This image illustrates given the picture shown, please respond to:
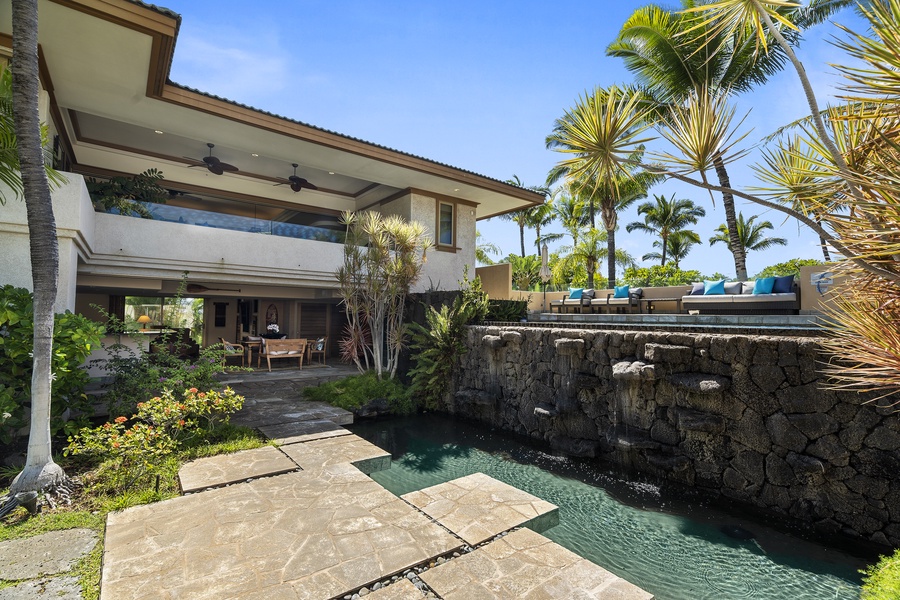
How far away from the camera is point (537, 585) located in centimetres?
319

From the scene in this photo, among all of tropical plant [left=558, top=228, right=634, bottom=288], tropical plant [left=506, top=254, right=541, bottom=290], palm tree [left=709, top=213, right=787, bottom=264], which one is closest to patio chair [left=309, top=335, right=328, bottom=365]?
tropical plant [left=506, top=254, right=541, bottom=290]

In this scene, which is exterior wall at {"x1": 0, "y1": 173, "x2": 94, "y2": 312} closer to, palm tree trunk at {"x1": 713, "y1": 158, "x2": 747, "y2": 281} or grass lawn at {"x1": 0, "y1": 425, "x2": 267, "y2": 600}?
grass lawn at {"x1": 0, "y1": 425, "x2": 267, "y2": 600}

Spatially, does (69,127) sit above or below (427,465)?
above

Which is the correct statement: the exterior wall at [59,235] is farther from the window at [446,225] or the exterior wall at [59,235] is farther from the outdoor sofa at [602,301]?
the outdoor sofa at [602,301]

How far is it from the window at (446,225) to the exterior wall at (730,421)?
21.3 ft

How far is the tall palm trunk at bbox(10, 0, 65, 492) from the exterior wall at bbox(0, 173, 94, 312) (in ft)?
7.49

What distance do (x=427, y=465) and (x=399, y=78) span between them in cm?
810

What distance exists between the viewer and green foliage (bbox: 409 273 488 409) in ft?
34.2

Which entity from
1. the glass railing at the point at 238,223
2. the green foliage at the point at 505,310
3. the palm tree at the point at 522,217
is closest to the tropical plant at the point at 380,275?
the glass railing at the point at 238,223

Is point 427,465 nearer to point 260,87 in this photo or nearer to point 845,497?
point 845,497

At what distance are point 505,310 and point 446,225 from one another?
13.5 ft

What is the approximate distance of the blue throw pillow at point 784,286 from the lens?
29.9 feet

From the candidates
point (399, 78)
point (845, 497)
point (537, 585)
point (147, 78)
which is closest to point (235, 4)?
point (147, 78)

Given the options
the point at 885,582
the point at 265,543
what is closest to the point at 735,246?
the point at 885,582
